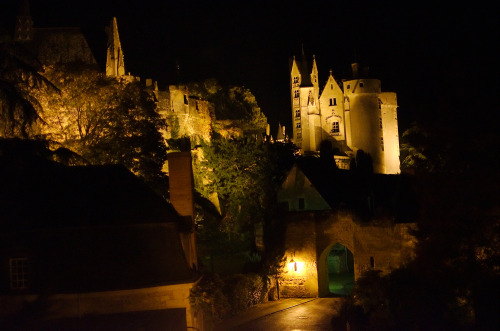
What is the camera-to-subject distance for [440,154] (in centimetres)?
2581

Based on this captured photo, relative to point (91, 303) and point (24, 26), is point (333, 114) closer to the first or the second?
point (24, 26)

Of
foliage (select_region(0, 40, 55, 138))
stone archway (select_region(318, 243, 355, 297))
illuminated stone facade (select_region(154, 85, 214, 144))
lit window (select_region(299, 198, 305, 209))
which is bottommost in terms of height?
stone archway (select_region(318, 243, 355, 297))

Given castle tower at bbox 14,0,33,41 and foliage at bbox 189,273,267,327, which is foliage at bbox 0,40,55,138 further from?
castle tower at bbox 14,0,33,41

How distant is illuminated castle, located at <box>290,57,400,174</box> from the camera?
88062 millimetres

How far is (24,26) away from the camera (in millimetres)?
60219

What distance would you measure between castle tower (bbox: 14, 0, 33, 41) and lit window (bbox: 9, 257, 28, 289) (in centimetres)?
4304

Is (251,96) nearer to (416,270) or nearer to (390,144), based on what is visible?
(390,144)

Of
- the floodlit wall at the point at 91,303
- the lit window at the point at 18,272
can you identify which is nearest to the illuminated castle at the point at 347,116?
the floodlit wall at the point at 91,303

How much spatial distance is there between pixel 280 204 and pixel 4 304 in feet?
72.4

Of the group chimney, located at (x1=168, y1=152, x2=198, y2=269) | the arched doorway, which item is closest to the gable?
the arched doorway

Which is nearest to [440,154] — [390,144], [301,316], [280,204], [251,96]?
[301,316]

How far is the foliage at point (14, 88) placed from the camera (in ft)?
70.0

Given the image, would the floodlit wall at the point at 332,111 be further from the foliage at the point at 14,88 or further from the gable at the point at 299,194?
the foliage at the point at 14,88

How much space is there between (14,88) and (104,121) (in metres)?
13.9
